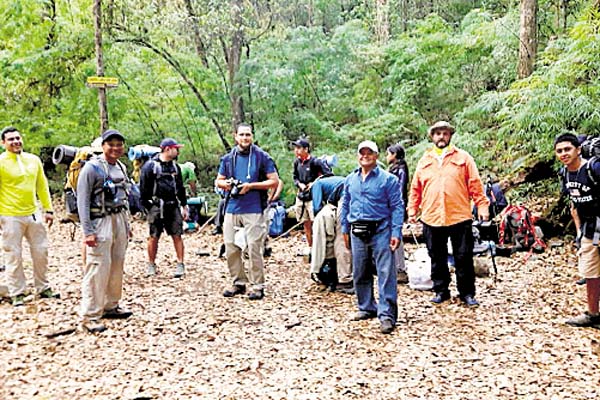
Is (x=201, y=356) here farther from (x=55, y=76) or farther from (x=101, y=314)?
(x=55, y=76)

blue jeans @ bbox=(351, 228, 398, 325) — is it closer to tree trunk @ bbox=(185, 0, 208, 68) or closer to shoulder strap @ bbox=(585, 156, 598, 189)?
shoulder strap @ bbox=(585, 156, 598, 189)

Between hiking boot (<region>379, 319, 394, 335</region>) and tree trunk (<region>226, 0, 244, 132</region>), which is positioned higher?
tree trunk (<region>226, 0, 244, 132</region>)

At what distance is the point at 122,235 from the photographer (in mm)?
5227

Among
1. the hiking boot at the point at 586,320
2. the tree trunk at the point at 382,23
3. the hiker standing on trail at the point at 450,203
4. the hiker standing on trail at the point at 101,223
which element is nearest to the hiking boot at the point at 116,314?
the hiker standing on trail at the point at 101,223

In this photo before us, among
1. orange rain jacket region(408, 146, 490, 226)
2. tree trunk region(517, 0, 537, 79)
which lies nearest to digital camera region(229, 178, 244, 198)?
orange rain jacket region(408, 146, 490, 226)

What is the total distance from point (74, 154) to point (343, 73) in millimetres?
9012

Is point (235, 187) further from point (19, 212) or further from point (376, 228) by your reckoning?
Answer: point (19, 212)

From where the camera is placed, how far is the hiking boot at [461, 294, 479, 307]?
5.53 meters

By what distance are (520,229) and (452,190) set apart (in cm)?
343

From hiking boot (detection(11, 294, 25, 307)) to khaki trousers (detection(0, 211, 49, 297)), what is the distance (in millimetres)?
34

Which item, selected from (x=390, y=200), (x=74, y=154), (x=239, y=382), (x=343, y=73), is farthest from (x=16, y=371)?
(x=343, y=73)

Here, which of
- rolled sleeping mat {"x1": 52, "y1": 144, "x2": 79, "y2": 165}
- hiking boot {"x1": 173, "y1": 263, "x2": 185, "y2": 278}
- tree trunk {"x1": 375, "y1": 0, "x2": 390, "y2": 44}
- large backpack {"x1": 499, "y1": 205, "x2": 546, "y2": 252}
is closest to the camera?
rolled sleeping mat {"x1": 52, "y1": 144, "x2": 79, "y2": 165}

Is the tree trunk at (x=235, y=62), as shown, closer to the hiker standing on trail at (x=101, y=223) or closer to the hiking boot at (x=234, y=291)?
the hiking boot at (x=234, y=291)

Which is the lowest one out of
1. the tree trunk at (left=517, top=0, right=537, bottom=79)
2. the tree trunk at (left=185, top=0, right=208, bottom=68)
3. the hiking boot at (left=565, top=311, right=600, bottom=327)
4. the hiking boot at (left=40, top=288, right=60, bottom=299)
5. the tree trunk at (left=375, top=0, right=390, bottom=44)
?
the hiking boot at (left=565, top=311, right=600, bottom=327)
